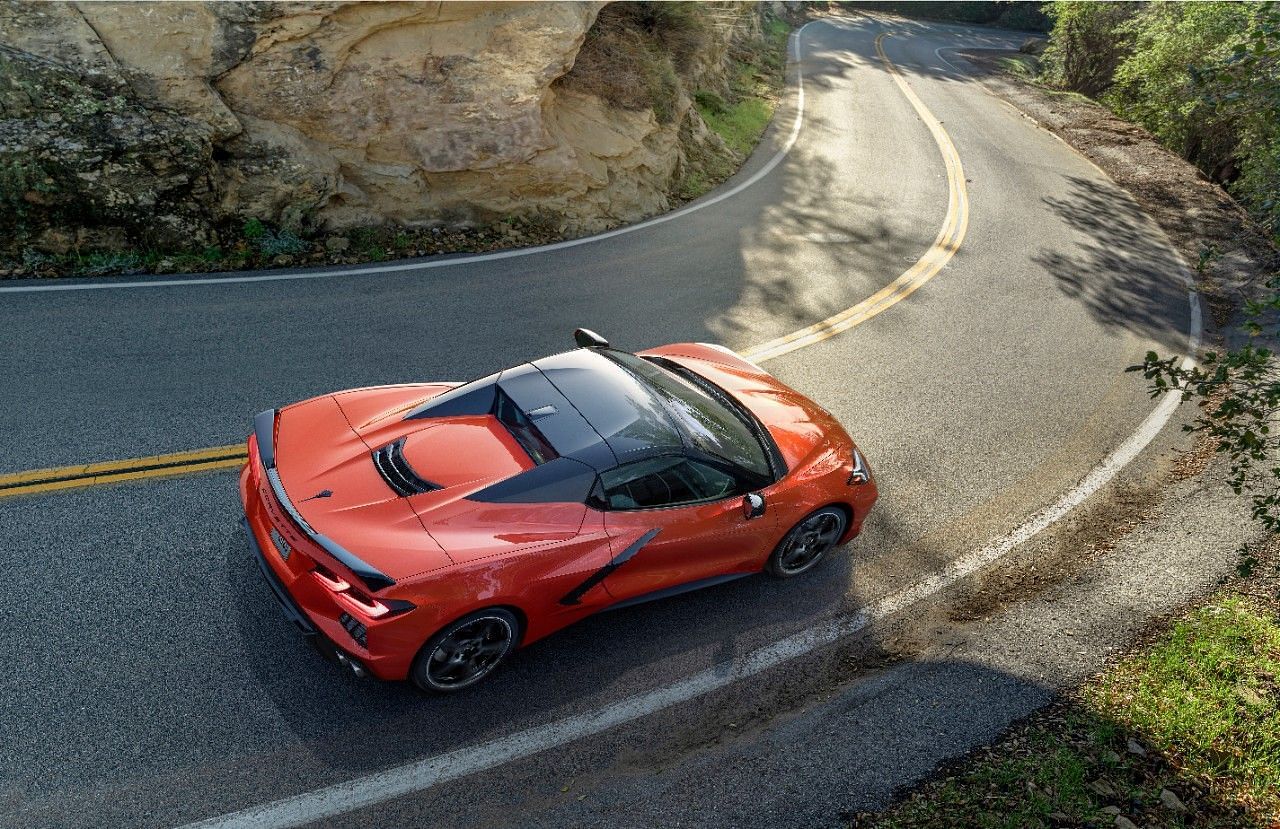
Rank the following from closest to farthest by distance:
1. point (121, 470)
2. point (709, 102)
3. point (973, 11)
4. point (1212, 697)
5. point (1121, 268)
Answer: point (1212, 697) → point (121, 470) → point (1121, 268) → point (709, 102) → point (973, 11)

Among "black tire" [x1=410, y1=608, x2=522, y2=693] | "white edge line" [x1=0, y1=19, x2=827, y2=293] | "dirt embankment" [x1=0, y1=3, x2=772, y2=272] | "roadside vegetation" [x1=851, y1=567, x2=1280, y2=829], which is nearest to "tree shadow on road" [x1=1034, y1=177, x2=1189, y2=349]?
"white edge line" [x1=0, y1=19, x2=827, y2=293]

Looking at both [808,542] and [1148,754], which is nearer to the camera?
[1148,754]

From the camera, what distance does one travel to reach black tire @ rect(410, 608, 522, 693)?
14.7ft

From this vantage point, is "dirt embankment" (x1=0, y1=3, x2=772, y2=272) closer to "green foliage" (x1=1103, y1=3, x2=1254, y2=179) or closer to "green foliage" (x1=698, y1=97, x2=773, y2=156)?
"green foliage" (x1=698, y1=97, x2=773, y2=156)

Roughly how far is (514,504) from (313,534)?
110cm

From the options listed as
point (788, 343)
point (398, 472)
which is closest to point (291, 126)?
point (788, 343)

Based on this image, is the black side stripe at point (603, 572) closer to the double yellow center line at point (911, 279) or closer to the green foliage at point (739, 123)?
the double yellow center line at point (911, 279)

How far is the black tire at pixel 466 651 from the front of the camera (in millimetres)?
4473

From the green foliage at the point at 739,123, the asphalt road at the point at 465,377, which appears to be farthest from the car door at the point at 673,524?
the green foliage at the point at 739,123

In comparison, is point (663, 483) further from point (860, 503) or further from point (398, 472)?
point (860, 503)

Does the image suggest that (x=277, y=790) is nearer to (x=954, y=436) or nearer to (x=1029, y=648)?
(x=1029, y=648)

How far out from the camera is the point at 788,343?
371 inches

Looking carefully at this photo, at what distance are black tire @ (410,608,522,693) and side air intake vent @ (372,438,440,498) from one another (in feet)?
2.68

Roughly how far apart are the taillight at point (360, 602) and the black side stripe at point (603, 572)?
0.98m
